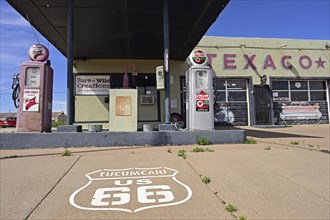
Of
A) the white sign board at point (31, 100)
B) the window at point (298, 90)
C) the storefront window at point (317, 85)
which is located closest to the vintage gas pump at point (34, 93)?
the white sign board at point (31, 100)

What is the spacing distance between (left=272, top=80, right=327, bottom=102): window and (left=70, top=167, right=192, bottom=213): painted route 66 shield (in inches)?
563

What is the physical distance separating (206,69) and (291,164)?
4.09 meters

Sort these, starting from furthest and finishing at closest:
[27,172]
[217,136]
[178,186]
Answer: [217,136]
[27,172]
[178,186]

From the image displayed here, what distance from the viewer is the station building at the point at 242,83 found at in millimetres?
14578

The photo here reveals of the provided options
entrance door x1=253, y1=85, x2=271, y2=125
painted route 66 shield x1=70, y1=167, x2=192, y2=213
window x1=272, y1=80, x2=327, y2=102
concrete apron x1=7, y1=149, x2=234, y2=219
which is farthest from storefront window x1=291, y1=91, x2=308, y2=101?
painted route 66 shield x1=70, y1=167, x2=192, y2=213

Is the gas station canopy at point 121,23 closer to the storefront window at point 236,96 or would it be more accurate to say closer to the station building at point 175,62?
the station building at point 175,62

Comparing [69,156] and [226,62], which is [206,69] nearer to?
[69,156]

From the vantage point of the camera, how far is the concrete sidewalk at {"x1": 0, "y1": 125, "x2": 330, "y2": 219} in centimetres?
309

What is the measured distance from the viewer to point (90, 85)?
14.5 metres

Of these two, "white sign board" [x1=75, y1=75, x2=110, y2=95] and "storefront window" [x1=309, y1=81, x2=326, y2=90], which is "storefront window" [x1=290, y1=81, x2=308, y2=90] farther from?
"white sign board" [x1=75, y1=75, x2=110, y2=95]

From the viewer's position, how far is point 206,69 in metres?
8.20

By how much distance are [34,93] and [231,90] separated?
39.2ft

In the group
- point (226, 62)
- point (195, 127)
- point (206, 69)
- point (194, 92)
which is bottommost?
point (195, 127)

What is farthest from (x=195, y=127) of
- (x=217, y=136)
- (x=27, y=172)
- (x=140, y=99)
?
(x=140, y=99)
